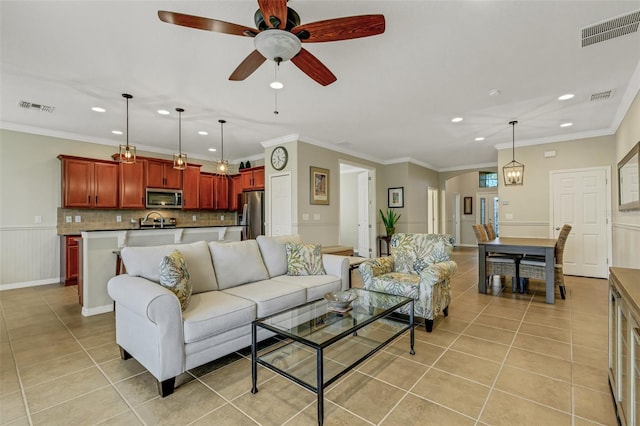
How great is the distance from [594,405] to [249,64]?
126 inches

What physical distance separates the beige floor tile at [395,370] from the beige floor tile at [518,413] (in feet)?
1.50

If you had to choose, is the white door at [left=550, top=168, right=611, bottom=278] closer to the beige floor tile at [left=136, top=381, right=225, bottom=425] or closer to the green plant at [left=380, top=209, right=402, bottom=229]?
→ the green plant at [left=380, top=209, right=402, bottom=229]

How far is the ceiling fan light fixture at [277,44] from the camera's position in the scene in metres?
1.78

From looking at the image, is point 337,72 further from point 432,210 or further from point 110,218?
point 432,210

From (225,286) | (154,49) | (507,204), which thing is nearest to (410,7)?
(154,49)

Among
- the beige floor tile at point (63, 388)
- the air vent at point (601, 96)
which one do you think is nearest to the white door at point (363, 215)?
the air vent at point (601, 96)

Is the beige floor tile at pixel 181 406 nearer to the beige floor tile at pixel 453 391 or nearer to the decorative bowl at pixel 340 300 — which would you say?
the decorative bowl at pixel 340 300

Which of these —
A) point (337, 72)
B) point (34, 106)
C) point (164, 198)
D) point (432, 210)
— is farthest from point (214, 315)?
point (432, 210)

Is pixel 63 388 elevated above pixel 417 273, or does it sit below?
below

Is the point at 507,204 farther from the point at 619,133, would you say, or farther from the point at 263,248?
the point at 263,248

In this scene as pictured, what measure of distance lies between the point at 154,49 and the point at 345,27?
5.98 ft

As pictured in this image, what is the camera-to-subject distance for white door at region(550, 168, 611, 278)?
5.06 metres

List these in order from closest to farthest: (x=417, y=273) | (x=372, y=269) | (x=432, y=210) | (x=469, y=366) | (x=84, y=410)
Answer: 1. (x=84, y=410)
2. (x=469, y=366)
3. (x=372, y=269)
4. (x=417, y=273)
5. (x=432, y=210)

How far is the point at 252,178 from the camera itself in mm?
6660
